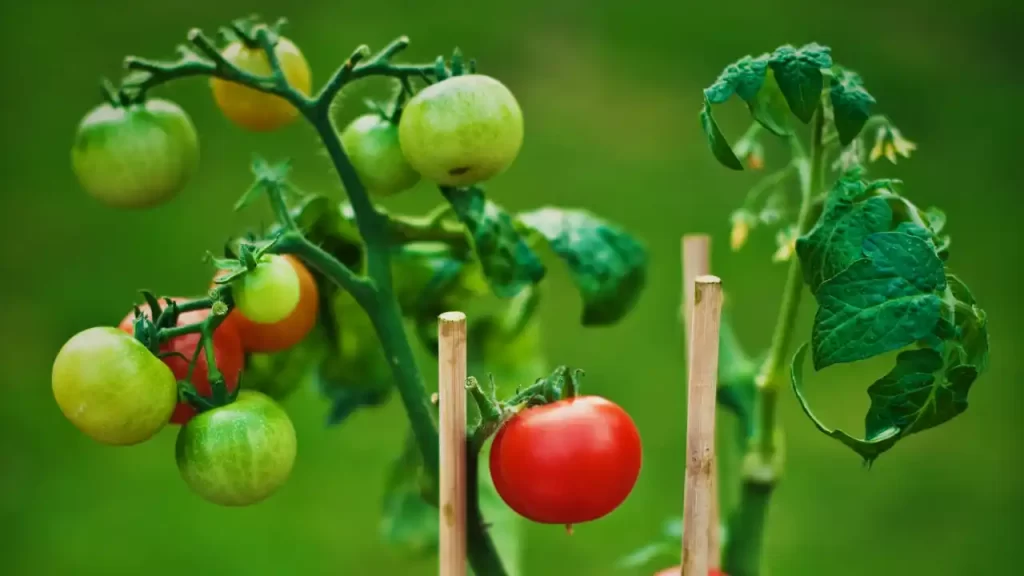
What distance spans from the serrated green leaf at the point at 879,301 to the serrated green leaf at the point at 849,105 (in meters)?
0.06

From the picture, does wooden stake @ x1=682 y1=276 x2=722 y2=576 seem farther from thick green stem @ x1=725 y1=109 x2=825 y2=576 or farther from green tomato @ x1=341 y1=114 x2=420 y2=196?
green tomato @ x1=341 y1=114 x2=420 y2=196

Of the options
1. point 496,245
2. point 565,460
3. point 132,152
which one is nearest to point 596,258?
point 496,245

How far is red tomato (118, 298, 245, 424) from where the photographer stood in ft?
2.04

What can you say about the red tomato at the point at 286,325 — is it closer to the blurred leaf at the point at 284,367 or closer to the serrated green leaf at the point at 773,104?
the blurred leaf at the point at 284,367

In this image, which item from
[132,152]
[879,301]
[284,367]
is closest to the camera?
[879,301]

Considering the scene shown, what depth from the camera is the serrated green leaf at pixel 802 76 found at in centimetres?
57

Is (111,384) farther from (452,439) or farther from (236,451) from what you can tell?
(452,439)

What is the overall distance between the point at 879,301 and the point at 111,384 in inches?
15.3

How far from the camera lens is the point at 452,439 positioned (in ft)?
1.90

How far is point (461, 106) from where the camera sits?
62 cm

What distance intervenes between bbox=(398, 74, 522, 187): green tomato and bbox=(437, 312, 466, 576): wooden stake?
103mm

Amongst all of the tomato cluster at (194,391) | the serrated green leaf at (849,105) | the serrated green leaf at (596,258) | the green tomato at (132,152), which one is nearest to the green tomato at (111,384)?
the tomato cluster at (194,391)

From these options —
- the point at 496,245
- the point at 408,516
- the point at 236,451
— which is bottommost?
the point at 408,516

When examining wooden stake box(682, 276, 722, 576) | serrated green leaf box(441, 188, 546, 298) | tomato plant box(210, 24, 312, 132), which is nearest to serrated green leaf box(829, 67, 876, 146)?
wooden stake box(682, 276, 722, 576)
